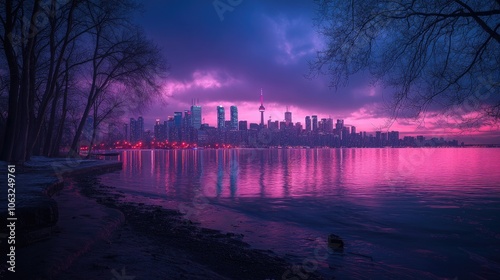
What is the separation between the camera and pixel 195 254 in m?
8.11

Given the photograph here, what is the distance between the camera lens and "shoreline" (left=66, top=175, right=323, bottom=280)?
20.7 ft

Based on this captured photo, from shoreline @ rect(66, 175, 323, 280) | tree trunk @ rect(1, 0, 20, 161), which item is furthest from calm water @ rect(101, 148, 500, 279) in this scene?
tree trunk @ rect(1, 0, 20, 161)

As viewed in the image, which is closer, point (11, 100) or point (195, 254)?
point (195, 254)

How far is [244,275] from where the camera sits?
276 inches

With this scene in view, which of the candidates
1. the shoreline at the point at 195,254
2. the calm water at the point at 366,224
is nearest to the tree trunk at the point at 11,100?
the calm water at the point at 366,224

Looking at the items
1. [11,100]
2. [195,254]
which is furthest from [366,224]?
[11,100]

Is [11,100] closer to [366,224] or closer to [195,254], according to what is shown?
[195,254]

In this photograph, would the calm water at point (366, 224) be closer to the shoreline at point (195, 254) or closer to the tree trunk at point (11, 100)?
the shoreline at point (195, 254)

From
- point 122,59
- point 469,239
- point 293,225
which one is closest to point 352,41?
point 293,225

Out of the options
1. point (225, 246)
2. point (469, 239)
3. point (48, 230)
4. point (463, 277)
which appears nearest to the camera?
point (48, 230)

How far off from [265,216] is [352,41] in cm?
964

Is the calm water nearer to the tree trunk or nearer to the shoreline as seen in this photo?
the shoreline

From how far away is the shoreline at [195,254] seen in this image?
631 centimetres

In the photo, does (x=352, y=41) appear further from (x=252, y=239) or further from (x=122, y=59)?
(x=122, y=59)
